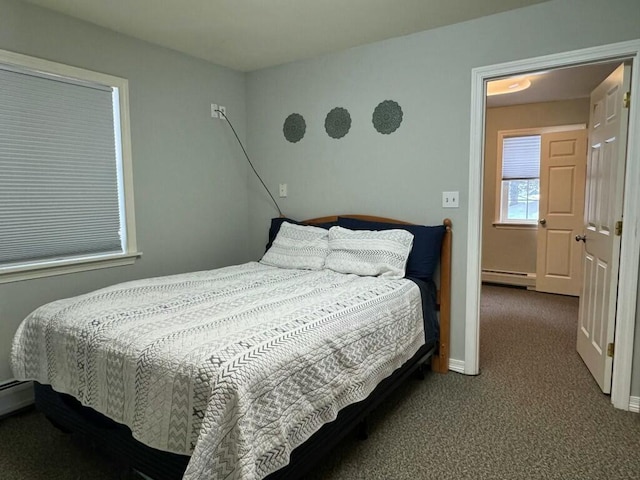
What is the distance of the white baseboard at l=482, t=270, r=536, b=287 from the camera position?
528 centimetres

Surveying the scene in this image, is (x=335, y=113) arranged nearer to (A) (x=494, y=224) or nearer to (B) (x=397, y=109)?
(B) (x=397, y=109)

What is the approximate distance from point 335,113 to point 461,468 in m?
2.51

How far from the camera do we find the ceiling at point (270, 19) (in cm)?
235

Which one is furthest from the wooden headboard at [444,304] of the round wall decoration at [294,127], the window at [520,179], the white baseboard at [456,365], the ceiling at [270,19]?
the window at [520,179]

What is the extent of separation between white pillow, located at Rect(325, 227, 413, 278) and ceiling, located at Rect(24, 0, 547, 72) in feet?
4.51

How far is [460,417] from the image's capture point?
2.25 m

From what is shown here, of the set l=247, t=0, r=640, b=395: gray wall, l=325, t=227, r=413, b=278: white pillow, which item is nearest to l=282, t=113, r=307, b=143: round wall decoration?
l=247, t=0, r=640, b=395: gray wall

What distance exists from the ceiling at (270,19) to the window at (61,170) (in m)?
0.39

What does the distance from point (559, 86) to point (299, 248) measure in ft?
11.4

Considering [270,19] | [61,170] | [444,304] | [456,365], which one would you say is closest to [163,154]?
[61,170]

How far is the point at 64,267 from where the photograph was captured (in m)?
2.53

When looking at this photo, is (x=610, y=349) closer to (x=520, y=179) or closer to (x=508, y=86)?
(x=508, y=86)

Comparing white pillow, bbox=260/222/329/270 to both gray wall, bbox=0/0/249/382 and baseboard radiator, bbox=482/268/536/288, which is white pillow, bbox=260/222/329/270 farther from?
baseboard radiator, bbox=482/268/536/288

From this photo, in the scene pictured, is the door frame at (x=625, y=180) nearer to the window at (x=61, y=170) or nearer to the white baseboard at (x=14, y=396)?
the window at (x=61, y=170)
